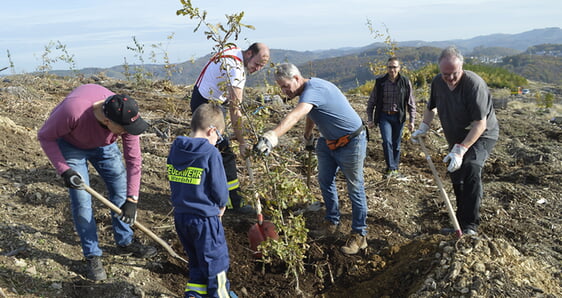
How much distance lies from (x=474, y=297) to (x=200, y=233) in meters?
1.88

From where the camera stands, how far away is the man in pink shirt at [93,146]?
9.10ft

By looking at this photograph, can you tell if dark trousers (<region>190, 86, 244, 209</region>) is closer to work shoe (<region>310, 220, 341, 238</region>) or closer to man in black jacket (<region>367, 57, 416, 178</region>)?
work shoe (<region>310, 220, 341, 238</region>)

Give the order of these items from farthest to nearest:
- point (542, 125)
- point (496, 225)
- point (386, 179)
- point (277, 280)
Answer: point (542, 125), point (386, 179), point (496, 225), point (277, 280)

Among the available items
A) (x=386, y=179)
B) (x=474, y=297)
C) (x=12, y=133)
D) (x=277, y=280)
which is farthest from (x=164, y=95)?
(x=474, y=297)

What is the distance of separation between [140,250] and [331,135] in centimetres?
202

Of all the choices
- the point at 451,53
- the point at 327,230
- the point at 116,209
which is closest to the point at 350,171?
the point at 327,230

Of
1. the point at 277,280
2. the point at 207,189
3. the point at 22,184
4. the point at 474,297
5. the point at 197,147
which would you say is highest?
the point at 197,147

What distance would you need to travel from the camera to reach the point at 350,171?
12.0 ft

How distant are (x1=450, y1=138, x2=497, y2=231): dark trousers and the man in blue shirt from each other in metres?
0.95

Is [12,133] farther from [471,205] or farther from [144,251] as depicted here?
[471,205]

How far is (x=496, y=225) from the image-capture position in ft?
13.9

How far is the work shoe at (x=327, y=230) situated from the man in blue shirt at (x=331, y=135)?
1 cm

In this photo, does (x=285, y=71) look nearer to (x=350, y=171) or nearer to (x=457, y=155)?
(x=350, y=171)

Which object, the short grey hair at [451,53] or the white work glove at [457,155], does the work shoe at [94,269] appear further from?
the short grey hair at [451,53]
